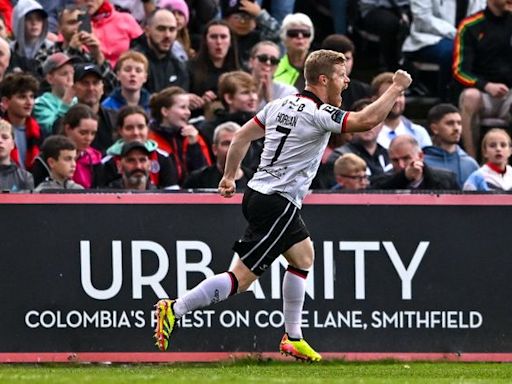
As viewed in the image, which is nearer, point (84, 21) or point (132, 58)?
point (132, 58)

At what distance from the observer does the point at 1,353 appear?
1168cm

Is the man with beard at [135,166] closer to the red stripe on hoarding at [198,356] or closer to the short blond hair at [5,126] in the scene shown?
the short blond hair at [5,126]

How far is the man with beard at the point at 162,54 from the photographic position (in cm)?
1503

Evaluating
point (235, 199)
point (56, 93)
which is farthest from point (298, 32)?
point (235, 199)

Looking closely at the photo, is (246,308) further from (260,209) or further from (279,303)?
(260,209)

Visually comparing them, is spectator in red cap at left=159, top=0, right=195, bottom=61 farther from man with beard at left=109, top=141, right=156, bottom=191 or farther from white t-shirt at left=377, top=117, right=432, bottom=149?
man with beard at left=109, top=141, right=156, bottom=191

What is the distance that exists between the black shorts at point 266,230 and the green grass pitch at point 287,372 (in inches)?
33.7

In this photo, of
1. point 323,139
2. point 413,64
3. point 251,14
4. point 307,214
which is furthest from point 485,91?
point 323,139

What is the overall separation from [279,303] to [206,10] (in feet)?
18.7

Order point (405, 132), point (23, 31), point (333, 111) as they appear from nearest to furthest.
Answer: point (333, 111), point (405, 132), point (23, 31)

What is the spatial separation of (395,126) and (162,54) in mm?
2617

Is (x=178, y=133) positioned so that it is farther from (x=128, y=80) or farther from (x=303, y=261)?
(x=303, y=261)

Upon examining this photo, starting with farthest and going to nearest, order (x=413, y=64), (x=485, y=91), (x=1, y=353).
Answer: (x=413, y=64) < (x=485, y=91) < (x=1, y=353)

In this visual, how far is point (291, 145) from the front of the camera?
10.2m
